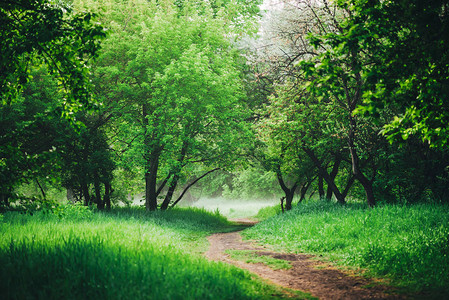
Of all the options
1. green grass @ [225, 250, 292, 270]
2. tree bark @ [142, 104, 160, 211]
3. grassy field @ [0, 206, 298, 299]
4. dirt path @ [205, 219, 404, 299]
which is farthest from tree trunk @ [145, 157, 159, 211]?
grassy field @ [0, 206, 298, 299]

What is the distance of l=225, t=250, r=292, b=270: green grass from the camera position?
24.0 feet

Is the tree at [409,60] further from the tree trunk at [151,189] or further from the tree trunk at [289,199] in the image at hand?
the tree trunk at [289,199]

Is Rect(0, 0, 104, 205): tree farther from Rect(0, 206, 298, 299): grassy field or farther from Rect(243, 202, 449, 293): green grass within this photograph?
Rect(243, 202, 449, 293): green grass

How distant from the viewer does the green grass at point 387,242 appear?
5.72 m

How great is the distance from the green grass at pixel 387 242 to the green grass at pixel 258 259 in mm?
1294

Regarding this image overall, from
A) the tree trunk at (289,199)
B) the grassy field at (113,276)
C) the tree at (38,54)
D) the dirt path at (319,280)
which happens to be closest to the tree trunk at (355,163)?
the dirt path at (319,280)

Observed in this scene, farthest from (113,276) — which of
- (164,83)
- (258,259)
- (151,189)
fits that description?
(151,189)

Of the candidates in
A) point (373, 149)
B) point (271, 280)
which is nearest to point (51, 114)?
point (271, 280)

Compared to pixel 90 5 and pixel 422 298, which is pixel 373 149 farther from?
pixel 90 5

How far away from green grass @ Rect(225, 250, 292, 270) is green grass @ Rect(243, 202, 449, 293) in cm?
129

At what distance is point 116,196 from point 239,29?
1481 cm

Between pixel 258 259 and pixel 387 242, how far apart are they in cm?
326

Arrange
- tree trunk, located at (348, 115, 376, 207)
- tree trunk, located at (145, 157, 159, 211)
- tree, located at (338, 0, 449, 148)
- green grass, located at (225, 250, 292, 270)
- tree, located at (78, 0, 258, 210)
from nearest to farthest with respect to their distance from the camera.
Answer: tree, located at (338, 0, 449, 148), green grass, located at (225, 250, 292, 270), tree trunk, located at (348, 115, 376, 207), tree, located at (78, 0, 258, 210), tree trunk, located at (145, 157, 159, 211)

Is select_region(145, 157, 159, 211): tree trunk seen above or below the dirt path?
above
